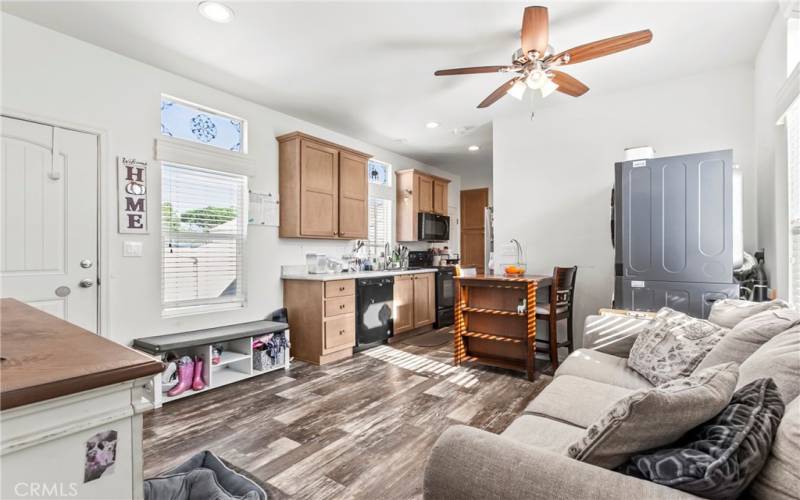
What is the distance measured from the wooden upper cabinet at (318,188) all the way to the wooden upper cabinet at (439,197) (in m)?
1.87

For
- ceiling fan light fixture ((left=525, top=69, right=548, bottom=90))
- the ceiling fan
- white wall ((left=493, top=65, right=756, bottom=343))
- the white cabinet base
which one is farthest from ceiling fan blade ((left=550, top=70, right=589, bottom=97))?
the white cabinet base

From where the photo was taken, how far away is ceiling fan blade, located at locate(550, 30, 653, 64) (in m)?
2.16

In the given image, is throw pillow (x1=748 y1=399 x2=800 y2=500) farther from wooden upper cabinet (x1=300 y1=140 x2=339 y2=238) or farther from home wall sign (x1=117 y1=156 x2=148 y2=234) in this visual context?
wooden upper cabinet (x1=300 y1=140 x2=339 y2=238)

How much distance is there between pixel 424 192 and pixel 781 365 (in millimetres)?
5226

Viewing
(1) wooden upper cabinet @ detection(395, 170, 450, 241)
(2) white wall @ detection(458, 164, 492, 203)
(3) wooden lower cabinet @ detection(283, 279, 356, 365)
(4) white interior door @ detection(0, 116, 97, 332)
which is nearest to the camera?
(4) white interior door @ detection(0, 116, 97, 332)

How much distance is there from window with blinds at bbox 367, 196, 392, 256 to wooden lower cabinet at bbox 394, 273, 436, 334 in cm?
77

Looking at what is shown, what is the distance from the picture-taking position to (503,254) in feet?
14.6

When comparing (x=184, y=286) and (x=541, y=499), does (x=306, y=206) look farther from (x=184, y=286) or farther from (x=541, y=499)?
(x=541, y=499)

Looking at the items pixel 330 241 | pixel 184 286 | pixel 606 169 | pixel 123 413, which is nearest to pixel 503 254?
pixel 606 169

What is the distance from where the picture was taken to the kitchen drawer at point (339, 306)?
3.95 m

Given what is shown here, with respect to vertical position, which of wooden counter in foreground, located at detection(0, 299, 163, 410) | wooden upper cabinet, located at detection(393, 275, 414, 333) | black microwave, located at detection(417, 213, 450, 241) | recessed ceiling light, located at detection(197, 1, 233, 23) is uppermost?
recessed ceiling light, located at detection(197, 1, 233, 23)

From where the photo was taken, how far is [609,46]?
7.53ft

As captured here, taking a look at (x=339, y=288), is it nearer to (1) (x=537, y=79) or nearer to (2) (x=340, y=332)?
(2) (x=340, y=332)

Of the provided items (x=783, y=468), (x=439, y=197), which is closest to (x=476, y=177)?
(x=439, y=197)
